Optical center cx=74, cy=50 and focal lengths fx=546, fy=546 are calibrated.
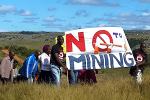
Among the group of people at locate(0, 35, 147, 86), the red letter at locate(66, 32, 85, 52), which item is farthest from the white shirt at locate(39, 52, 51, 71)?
the red letter at locate(66, 32, 85, 52)

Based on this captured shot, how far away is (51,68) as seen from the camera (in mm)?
15211

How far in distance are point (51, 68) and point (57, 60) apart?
456mm

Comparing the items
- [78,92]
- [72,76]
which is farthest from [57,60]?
[78,92]

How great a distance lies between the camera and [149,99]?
11938 mm

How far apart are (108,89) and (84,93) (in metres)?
0.86

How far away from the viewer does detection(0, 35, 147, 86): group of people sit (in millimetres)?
15000

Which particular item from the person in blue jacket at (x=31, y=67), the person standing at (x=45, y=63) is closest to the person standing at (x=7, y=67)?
the person in blue jacket at (x=31, y=67)

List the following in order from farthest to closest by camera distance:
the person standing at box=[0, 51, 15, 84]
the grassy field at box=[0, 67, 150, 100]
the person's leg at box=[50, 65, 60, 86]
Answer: the person standing at box=[0, 51, 15, 84]
the person's leg at box=[50, 65, 60, 86]
the grassy field at box=[0, 67, 150, 100]

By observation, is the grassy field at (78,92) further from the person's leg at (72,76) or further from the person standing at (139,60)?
the person's leg at (72,76)

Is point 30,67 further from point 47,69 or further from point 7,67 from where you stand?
point 47,69

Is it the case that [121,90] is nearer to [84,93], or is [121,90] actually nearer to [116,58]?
[84,93]

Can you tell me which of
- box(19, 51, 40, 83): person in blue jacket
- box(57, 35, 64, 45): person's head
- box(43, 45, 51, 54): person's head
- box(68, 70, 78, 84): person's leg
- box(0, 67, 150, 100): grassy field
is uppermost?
box(57, 35, 64, 45): person's head

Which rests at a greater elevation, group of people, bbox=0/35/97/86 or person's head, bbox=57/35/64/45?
person's head, bbox=57/35/64/45

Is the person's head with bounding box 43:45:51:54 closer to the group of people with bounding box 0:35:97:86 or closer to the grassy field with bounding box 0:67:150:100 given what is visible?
the group of people with bounding box 0:35:97:86
